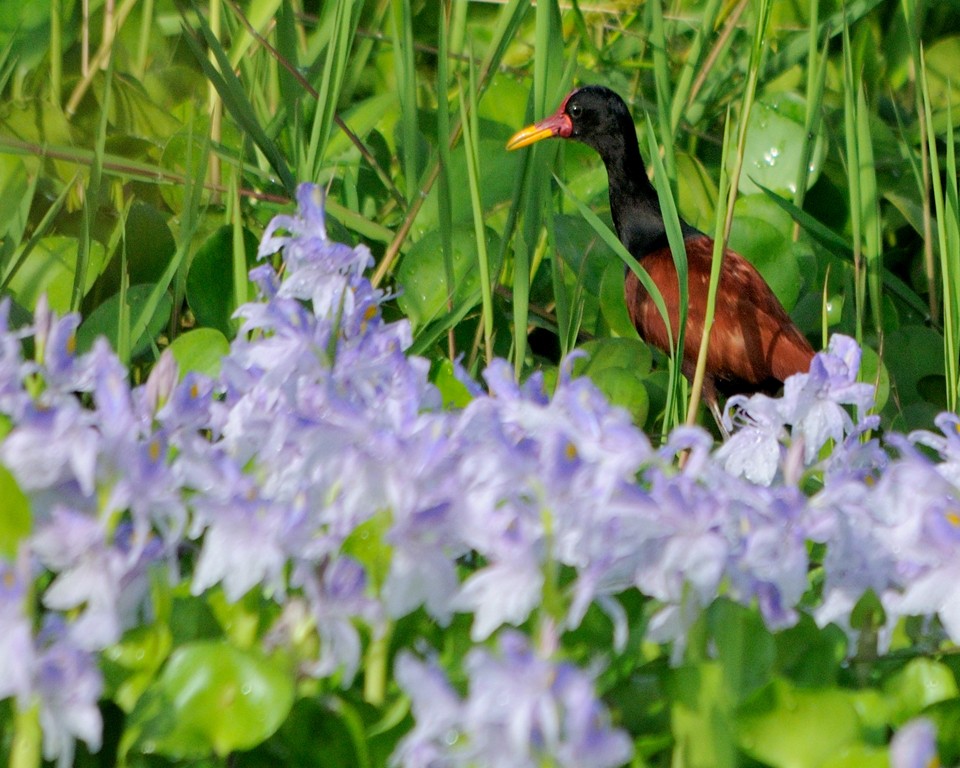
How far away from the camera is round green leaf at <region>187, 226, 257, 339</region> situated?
2033mm

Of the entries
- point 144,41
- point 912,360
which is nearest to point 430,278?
point 912,360

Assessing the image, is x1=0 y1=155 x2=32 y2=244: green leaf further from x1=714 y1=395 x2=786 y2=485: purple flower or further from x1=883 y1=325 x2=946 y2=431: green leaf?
x1=883 y1=325 x2=946 y2=431: green leaf

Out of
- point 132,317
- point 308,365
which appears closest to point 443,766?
point 308,365

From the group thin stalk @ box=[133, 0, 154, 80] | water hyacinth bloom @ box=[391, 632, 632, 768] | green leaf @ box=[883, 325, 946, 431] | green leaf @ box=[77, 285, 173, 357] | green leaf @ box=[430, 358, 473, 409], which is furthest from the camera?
thin stalk @ box=[133, 0, 154, 80]

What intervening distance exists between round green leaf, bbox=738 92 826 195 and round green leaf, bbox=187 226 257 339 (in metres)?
1.12

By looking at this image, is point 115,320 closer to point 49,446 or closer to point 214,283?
point 214,283

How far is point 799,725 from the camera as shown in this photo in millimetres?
971

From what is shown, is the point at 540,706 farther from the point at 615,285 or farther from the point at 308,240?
the point at 615,285

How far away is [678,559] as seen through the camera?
893 mm

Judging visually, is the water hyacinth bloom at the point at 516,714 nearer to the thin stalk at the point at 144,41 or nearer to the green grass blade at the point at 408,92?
the green grass blade at the point at 408,92

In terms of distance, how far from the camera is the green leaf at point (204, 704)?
96cm

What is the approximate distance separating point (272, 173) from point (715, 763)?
153cm

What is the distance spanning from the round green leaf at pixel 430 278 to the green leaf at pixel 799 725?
1120mm

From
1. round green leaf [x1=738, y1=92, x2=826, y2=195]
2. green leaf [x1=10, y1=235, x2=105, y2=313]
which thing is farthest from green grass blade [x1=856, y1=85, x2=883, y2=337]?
green leaf [x1=10, y1=235, x2=105, y2=313]
